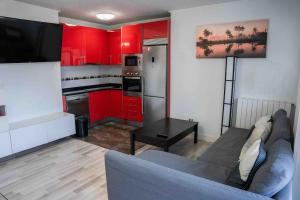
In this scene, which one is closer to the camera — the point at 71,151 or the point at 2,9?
the point at 2,9

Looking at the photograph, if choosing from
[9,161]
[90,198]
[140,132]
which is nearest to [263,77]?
[140,132]

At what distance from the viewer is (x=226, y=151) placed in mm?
2357

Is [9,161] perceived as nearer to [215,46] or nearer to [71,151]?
[71,151]

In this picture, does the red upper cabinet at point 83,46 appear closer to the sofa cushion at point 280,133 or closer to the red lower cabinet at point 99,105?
the red lower cabinet at point 99,105

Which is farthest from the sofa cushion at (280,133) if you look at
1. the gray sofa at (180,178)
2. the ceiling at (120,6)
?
the ceiling at (120,6)

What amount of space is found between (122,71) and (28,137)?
2337mm

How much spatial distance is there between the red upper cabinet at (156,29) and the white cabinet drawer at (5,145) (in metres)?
3.01

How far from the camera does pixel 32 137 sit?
324cm

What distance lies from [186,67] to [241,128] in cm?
149

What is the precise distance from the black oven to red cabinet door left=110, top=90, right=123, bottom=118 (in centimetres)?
29

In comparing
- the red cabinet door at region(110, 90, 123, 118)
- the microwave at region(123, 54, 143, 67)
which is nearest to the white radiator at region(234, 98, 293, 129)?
the microwave at region(123, 54, 143, 67)

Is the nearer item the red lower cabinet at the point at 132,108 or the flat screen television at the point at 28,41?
the flat screen television at the point at 28,41

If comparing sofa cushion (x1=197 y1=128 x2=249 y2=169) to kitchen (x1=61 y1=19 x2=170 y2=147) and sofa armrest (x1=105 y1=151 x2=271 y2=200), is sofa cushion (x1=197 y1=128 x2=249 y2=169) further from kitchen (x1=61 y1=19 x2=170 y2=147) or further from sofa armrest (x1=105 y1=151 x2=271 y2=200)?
kitchen (x1=61 y1=19 x2=170 y2=147)

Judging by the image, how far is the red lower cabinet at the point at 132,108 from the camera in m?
4.57
